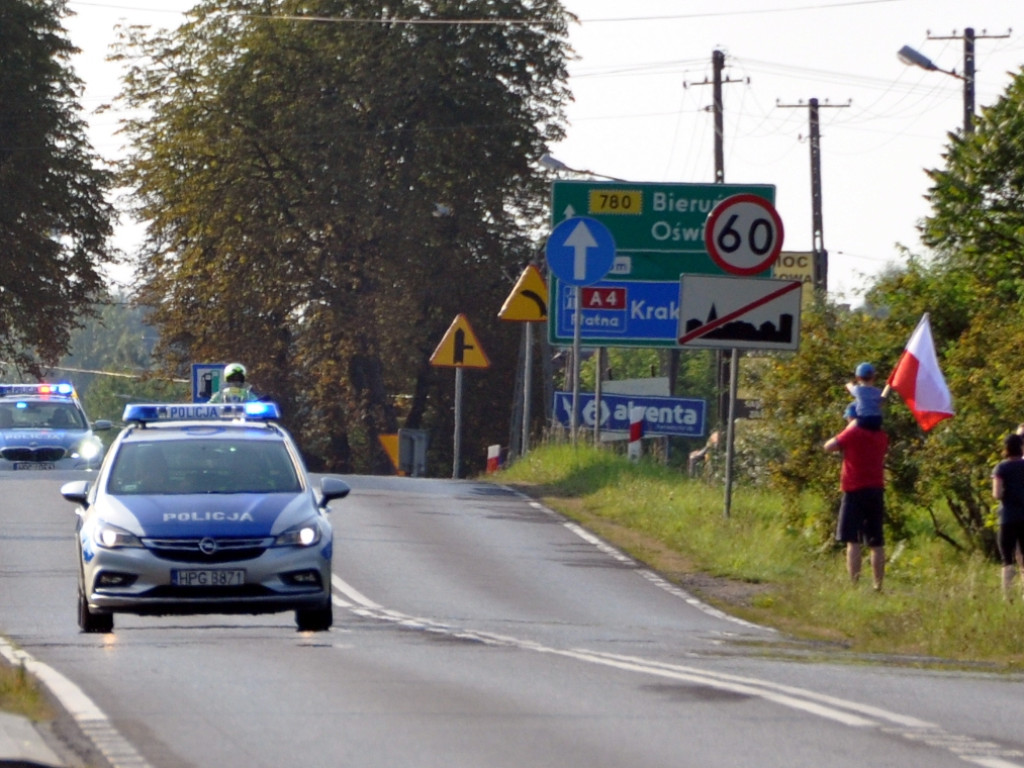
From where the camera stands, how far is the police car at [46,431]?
101ft

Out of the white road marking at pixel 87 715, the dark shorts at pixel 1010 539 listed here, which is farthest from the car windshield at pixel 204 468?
the dark shorts at pixel 1010 539

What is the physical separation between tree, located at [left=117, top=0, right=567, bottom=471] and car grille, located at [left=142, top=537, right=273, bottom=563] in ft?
120

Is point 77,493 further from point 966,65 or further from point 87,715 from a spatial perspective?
point 966,65

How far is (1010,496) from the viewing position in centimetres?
1622

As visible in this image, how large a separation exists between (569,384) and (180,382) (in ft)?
38.2

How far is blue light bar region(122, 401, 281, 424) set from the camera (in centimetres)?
1466

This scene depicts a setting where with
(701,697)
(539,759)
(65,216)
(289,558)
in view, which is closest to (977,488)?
(289,558)

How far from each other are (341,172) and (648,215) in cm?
2240

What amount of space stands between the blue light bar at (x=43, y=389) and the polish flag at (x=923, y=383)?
17.1m

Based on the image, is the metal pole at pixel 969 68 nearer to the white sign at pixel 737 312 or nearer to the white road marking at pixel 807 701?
the white sign at pixel 737 312

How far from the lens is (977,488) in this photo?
1859 cm

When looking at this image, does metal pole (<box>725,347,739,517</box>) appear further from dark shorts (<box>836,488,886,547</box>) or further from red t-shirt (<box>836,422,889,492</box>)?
dark shorts (<box>836,488,886,547</box>)

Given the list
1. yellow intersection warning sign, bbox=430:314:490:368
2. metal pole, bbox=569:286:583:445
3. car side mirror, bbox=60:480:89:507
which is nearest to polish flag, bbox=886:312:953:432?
car side mirror, bbox=60:480:89:507

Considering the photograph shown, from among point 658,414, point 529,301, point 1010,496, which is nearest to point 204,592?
point 1010,496
